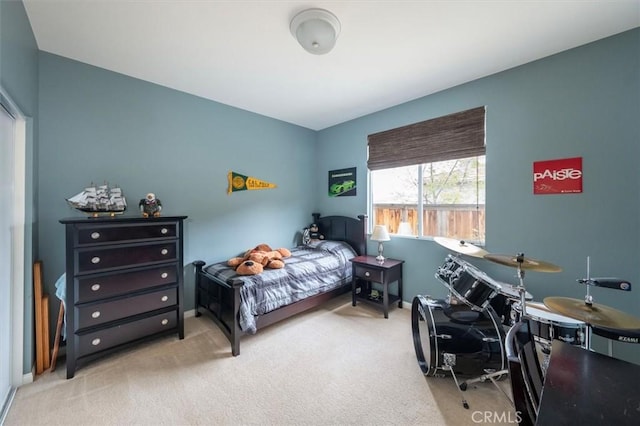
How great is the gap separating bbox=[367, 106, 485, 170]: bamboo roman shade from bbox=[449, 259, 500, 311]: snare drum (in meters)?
1.45

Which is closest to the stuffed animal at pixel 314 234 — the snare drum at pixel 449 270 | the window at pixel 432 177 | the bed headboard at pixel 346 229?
the bed headboard at pixel 346 229

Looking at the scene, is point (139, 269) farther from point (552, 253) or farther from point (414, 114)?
point (552, 253)

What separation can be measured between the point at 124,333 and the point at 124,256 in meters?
0.66

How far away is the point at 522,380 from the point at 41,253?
334 centimetres

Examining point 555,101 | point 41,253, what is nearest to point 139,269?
point 41,253

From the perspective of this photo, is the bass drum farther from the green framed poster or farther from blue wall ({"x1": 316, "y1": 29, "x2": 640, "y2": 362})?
the green framed poster

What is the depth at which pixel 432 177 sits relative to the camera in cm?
300

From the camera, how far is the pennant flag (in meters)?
3.28

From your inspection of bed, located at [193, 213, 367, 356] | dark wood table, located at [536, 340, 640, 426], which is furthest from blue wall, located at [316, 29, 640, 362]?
dark wood table, located at [536, 340, 640, 426]

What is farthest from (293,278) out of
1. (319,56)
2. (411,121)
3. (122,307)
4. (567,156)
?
(567,156)

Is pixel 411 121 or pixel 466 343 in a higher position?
pixel 411 121

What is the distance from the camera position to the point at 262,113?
11.6 feet

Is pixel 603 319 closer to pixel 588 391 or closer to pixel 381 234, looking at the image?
pixel 588 391

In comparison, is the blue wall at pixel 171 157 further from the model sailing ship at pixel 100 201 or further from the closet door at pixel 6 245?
the closet door at pixel 6 245
